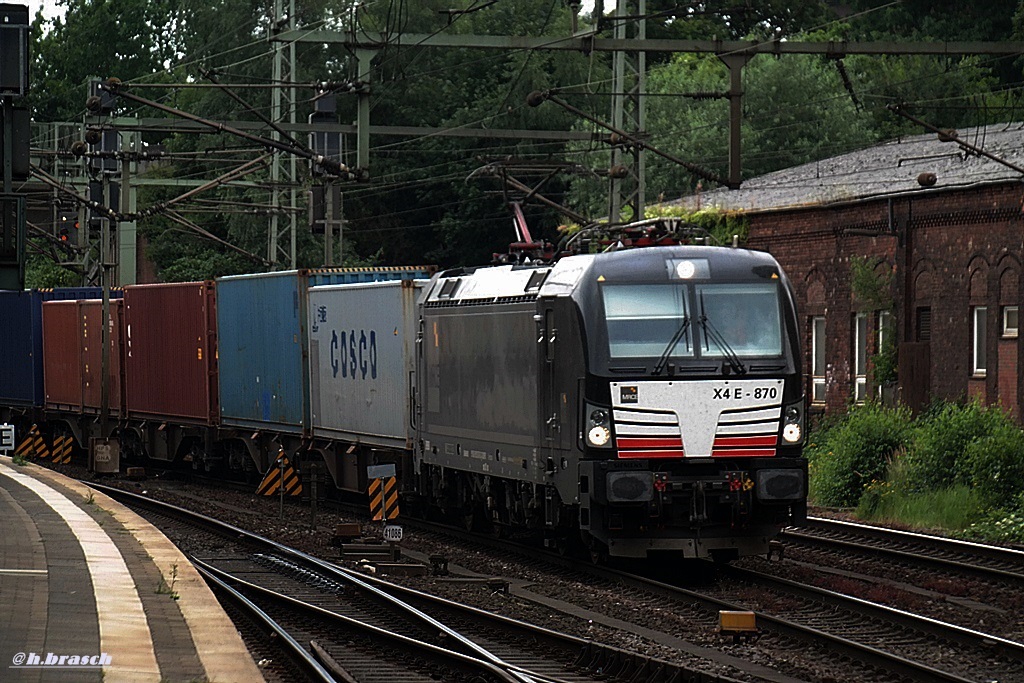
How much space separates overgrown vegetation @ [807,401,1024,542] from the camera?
2288 centimetres

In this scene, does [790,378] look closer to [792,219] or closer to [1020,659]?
[1020,659]

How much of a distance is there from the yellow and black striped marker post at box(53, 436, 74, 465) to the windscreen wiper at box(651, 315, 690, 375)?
24708 millimetres

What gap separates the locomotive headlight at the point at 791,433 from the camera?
1689 centimetres

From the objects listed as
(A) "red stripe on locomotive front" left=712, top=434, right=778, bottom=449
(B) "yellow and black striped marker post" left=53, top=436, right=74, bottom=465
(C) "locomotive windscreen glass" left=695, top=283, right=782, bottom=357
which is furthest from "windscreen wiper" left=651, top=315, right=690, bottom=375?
(B) "yellow and black striped marker post" left=53, top=436, right=74, bottom=465

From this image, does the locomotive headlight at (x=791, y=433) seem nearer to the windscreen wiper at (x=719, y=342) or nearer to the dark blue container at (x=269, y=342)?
the windscreen wiper at (x=719, y=342)

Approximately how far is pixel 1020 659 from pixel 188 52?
74.6 m

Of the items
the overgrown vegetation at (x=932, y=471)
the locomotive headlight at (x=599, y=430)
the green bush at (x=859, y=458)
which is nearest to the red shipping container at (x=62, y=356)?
the overgrown vegetation at (x=932, y=471)

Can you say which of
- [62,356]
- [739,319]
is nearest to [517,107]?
[62,356]

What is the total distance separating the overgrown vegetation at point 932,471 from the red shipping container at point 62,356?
16.4 m

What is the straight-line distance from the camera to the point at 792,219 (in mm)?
35031

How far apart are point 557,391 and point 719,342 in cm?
169

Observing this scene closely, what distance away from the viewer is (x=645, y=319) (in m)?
16.9

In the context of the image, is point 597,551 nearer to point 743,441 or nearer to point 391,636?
point 743,441

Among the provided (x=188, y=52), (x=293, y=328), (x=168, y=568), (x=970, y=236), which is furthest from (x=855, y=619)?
(x=188, y=52)
